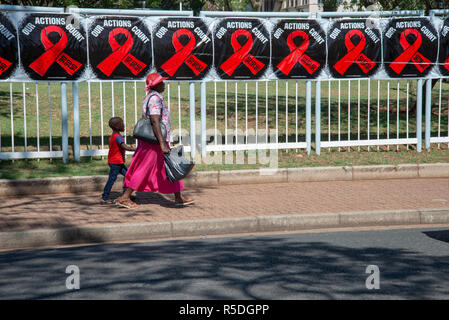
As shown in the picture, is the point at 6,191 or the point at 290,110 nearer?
the point at 6,191

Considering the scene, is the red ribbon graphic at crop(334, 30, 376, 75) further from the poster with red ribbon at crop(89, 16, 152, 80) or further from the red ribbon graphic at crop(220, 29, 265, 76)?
the poster with red ribbon at crop(89, 16, 152, 80)

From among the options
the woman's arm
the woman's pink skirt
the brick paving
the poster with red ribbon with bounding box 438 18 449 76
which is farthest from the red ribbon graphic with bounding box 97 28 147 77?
the poster with red ribbon with bounding box 438 18 449 76

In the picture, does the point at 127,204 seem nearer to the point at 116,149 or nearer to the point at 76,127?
the point at 116,149

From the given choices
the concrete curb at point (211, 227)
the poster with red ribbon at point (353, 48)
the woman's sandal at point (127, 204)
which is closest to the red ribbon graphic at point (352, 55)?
the poster with red ribbon at point (353, 48)

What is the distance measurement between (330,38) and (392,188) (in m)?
3.18

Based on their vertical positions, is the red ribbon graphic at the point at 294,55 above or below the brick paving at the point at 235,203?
above

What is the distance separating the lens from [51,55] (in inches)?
412

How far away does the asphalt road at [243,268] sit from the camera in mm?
5340

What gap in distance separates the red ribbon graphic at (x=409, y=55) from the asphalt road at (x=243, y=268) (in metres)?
5.25

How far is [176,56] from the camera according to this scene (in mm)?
11016

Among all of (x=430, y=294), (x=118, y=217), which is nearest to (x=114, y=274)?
(x=118, y=217)

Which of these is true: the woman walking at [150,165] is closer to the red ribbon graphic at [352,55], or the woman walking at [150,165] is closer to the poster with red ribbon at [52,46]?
the poster with red ribbon at [52,46]

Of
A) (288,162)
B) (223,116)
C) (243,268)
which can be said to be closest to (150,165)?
(243,268)
